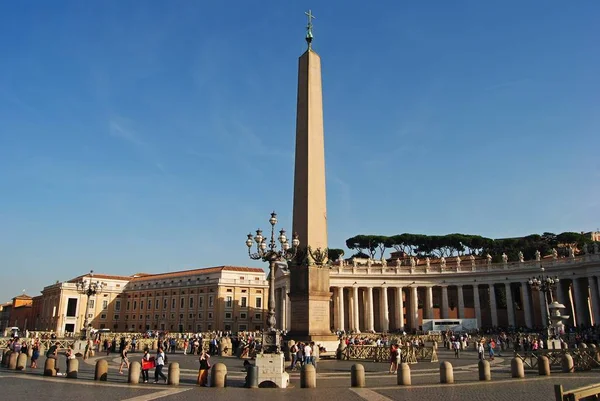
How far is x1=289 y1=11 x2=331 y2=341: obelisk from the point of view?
20.6 meters

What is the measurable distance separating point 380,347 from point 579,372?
8.60 metres

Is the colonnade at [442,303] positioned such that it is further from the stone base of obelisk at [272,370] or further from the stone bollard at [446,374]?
the stone base of obelisk at [272,370]

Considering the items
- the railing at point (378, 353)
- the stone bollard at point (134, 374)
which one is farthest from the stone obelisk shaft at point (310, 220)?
the stone bollard at point (134, 374)

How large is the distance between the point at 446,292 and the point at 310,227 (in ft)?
150

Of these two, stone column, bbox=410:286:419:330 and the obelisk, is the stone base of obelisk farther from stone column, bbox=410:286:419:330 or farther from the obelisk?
stone column, bbox=410:286:419:330

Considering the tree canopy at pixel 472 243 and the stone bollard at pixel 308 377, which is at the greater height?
the tree canopy at pixel 472 243

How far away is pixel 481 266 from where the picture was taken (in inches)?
2359

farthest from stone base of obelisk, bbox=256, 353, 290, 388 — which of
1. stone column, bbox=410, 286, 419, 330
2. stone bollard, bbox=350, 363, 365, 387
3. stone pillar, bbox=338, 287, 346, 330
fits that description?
stone column, bbox=410, 286, 419, 330

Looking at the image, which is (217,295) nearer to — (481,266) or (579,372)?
(481,266)

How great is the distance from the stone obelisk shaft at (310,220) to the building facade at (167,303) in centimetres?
5461

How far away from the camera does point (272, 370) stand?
516 inches

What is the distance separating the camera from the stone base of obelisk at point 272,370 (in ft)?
42.8

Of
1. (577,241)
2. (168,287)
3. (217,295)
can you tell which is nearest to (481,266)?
(577,241)

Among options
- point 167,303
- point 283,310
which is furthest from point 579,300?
point 167,303
